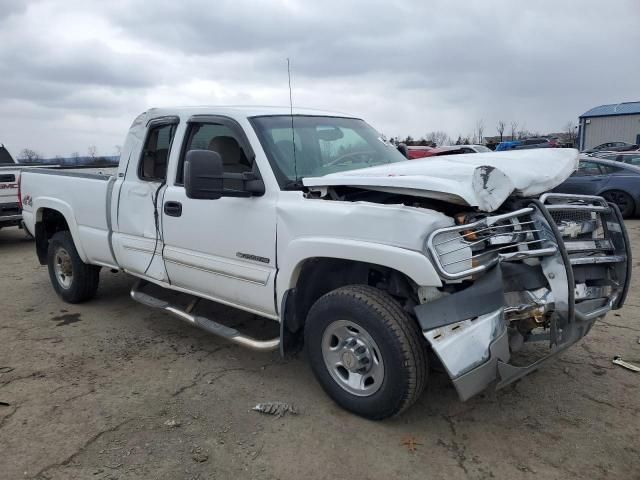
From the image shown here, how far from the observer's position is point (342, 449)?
3.00m

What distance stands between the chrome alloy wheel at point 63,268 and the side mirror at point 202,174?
3121mm

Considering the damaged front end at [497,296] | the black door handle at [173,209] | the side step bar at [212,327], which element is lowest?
the side step bar at [212,327]

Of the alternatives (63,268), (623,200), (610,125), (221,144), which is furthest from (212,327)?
(610,125)

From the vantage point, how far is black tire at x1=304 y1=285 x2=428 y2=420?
2932 millimetres

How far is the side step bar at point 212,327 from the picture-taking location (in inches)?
142

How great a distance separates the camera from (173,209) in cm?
422

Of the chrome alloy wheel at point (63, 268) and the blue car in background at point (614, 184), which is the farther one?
the blue car in background at point (614, 184)

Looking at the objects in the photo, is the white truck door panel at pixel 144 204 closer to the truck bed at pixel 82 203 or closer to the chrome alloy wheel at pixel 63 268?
the truck bed at pixel 82 203

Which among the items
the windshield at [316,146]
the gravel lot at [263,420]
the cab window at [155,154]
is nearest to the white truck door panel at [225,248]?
the windshield at [316,146]

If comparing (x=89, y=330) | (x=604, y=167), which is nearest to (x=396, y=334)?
(x=89, y=330)

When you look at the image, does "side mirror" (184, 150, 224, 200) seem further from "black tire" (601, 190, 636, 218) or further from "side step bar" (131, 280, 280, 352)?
"black tire" (601, 190, 636, 218)

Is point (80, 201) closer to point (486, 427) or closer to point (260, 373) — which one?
point (260, 373)

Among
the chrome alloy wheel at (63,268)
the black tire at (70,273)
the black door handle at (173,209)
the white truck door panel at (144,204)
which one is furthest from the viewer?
the chrome alloy wheel at (63,268)

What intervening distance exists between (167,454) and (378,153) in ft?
9.01
